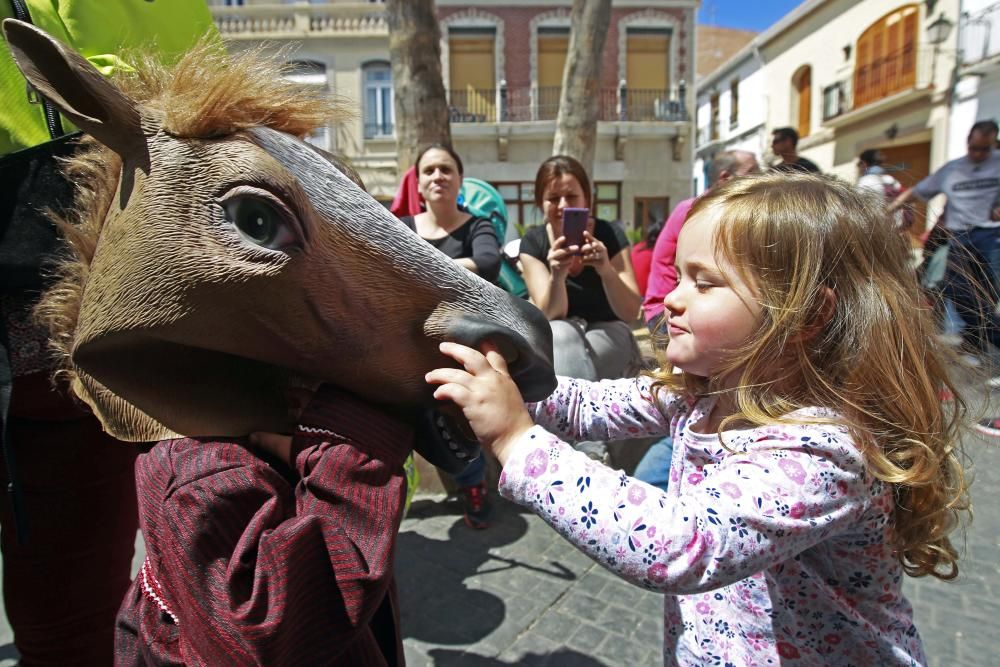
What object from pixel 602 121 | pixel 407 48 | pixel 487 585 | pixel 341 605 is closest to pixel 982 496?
pixel 487 585

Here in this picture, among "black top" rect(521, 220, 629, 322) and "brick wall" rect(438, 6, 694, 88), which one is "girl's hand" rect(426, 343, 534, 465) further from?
"brick wall" rect(438, 6, 694, 88)

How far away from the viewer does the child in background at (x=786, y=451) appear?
0.88 metres

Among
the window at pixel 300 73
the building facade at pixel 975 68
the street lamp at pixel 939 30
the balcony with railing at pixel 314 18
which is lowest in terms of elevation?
the window at pixel 300 73

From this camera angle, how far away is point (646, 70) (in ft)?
66.5

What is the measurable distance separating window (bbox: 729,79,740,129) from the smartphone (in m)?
23.0

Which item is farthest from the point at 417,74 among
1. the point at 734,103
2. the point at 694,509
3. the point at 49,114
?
the point at 734,103

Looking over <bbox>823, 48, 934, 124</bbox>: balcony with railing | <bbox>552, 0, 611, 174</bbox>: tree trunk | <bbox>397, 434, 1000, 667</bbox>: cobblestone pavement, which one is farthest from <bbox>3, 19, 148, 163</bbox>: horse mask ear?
<bbox>823, 48, 934, 124</bbox>: balcony with railing

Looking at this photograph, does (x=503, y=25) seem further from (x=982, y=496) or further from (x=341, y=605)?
(x=341, y=605)

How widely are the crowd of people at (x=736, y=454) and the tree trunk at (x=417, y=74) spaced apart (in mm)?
4202

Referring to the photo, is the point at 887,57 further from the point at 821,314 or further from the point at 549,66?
the point at 821,314

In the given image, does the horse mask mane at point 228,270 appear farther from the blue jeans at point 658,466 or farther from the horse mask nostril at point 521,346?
the blue jeans at point 658,466

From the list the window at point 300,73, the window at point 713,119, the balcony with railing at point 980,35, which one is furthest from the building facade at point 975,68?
the window at point 300,73

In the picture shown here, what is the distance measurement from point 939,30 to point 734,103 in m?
9.79

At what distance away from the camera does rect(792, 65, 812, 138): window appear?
19.3 metres
